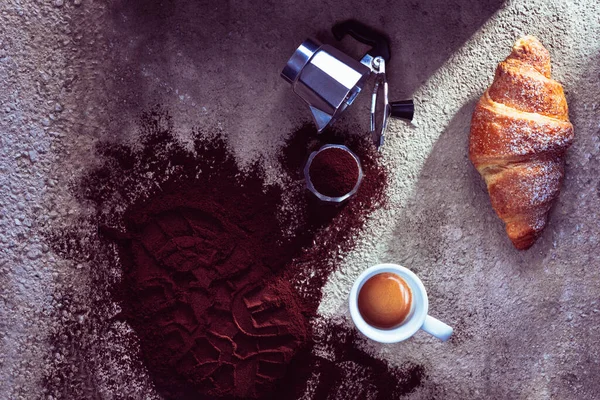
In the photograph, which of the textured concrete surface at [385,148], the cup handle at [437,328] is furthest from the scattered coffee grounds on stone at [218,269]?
the cup handle at [437,328]

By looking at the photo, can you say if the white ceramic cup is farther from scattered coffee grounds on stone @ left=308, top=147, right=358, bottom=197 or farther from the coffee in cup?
scattered coffee grounds on stone @ left=308, top=147, right=358, bottom=197

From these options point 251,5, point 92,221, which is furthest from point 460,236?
point 92,221

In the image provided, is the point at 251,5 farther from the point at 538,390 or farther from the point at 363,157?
the point at 538,390

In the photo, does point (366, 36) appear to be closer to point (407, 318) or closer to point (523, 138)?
point (523, 138)

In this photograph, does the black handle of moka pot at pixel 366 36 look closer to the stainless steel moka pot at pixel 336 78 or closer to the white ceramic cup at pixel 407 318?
the stainless steel moka pot at pixel 336 78

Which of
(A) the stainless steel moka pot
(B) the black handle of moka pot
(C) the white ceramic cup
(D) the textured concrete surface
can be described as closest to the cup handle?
(C) the white ceramic cup

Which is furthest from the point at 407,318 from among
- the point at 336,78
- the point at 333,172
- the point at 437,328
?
the point at 336,78
